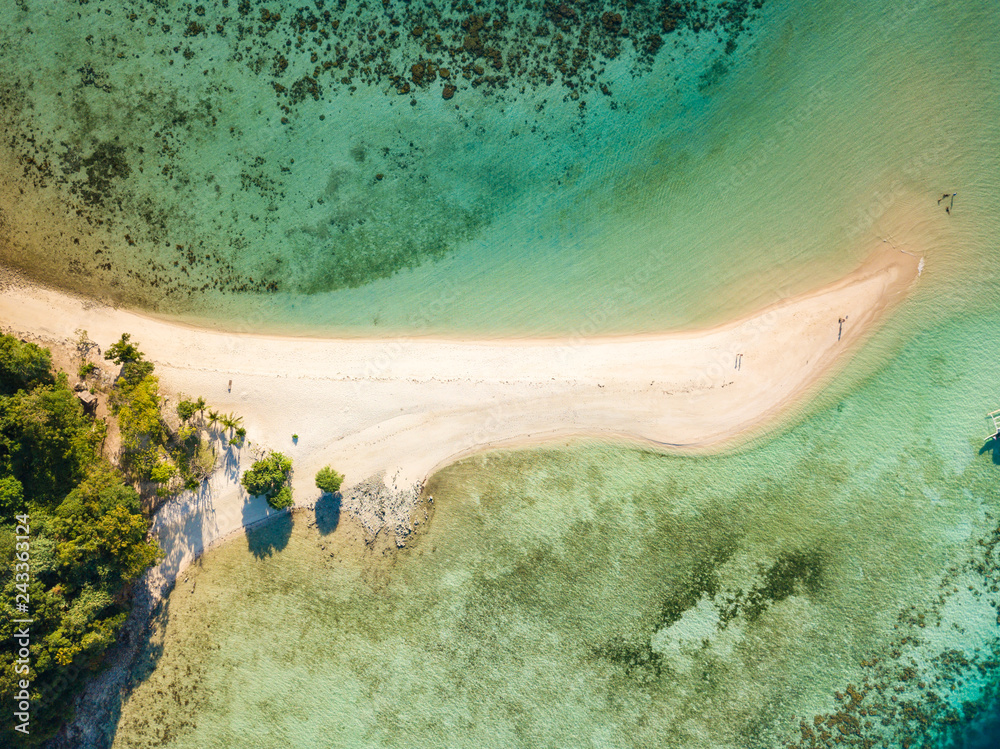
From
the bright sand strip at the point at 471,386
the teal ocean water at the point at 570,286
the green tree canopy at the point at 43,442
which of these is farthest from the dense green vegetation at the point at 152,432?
the teal ocean water at the point at 570,286

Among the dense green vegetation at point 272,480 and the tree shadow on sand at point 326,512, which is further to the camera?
the tree shadow on sand at point 326,512

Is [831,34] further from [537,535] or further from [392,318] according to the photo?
[537,535]

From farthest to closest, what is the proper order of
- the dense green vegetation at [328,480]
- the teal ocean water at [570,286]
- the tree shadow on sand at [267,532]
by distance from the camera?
the tree shadow on sand at [267,532] → the teal ocean water at [570,286] → the dense green vegetation at [328,480]

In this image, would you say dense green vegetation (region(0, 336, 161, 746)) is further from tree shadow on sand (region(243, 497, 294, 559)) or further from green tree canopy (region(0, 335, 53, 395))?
tree shadow on sand (region(243, 497, 294, 559))

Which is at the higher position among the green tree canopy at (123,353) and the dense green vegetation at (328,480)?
the green tree canopy at (123,353)

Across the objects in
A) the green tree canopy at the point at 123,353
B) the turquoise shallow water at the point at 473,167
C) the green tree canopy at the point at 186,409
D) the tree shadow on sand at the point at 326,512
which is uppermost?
the turquoise shallow water at the point at 473,167

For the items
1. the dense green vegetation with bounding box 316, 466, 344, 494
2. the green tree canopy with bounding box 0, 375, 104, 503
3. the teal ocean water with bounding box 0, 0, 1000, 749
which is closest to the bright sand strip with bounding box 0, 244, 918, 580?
the dense green vegetation with bounding box 316, 466, 344, 494

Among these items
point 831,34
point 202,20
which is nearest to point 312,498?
point 202,20

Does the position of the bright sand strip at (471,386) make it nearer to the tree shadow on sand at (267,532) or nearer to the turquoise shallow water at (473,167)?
the tree shadow on sand at (267,532)
